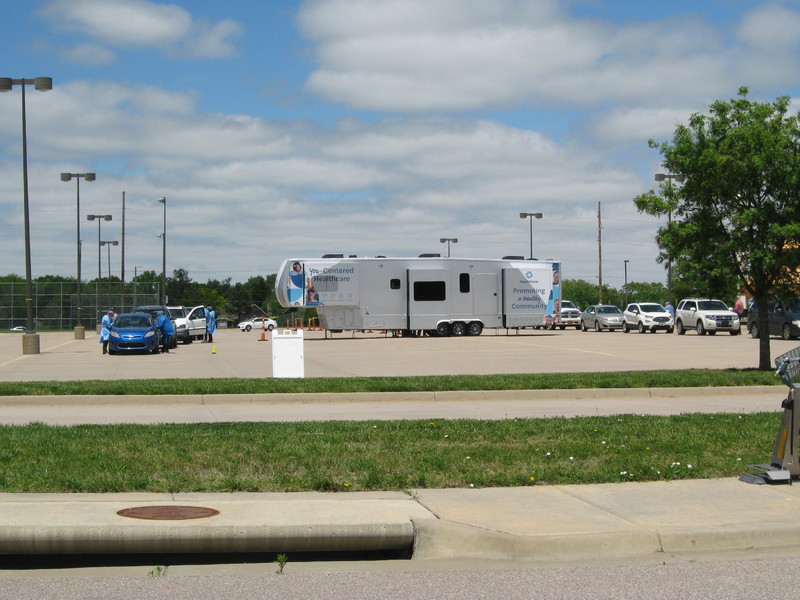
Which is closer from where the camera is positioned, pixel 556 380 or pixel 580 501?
pixel 580 501

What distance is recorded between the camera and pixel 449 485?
8.56m

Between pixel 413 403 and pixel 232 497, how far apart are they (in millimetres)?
9200

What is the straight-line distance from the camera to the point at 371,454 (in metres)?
9.71

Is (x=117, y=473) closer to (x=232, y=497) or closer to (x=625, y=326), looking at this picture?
(x=232, y=497)

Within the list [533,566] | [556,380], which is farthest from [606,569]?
[556,380]

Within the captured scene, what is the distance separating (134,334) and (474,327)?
16.8 metres

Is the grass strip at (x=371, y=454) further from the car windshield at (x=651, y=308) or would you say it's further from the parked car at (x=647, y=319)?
the car windshield at (x=651, y=308)

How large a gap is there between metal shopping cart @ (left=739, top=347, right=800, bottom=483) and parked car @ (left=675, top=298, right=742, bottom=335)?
122 feet

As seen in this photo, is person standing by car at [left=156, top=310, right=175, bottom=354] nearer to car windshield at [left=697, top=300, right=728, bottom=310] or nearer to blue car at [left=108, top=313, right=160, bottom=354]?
blue car at [left=108, top=313, right=160, bottom=354]

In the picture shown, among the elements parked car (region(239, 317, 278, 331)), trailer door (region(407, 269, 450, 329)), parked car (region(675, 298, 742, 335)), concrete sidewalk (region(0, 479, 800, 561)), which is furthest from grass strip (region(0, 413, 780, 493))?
parked car (region(239, 317, 278, 331))

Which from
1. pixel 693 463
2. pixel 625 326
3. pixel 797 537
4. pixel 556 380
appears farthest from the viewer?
pixel 625 326

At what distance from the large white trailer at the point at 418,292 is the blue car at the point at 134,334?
8.54m

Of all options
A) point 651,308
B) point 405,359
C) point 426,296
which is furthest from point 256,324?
point 405,359

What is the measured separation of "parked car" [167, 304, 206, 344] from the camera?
43312 millimetres
